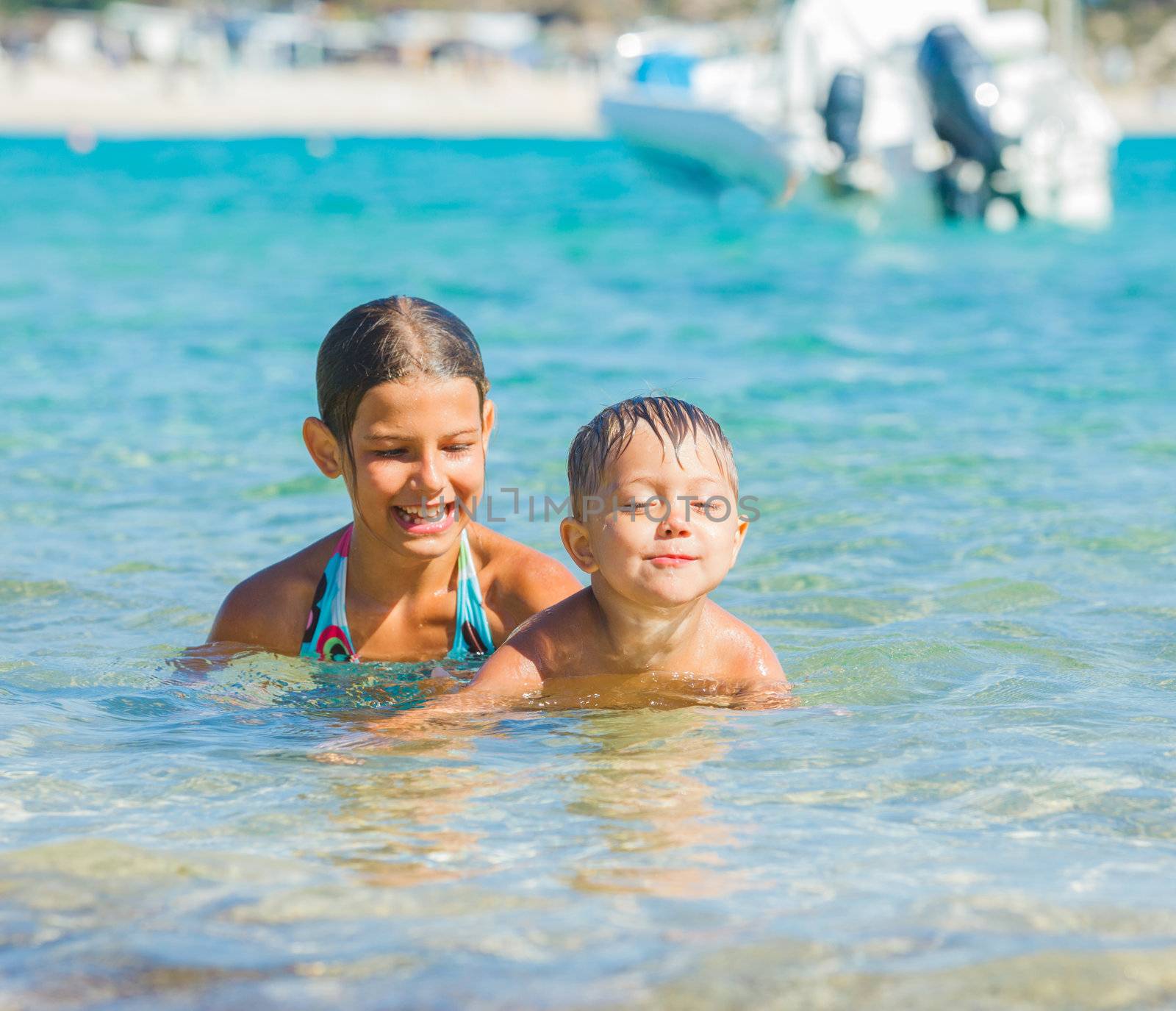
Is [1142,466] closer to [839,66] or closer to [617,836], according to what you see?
[617,836]

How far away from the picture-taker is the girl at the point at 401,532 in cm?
342

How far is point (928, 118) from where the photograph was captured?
17750 mm

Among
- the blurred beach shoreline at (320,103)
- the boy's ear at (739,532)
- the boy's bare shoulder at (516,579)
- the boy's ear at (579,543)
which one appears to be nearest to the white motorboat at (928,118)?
the boy's bare shoulder at (516,579)

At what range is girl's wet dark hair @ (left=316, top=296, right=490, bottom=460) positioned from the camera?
3406 mm

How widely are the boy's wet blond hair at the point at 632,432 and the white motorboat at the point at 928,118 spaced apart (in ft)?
47.1

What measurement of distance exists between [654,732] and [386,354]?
3.40 feet

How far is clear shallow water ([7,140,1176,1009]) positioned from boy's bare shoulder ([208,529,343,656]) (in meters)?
0.07

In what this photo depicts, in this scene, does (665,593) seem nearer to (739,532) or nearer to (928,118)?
(739,532)

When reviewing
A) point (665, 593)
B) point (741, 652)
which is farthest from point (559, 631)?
point (741, 652)

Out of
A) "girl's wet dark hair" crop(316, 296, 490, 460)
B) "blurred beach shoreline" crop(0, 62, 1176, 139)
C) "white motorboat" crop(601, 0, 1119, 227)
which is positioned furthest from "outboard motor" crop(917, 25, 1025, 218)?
"blurred beach shoreline" crop(0, 62, 1176, 139)

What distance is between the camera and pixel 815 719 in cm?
342

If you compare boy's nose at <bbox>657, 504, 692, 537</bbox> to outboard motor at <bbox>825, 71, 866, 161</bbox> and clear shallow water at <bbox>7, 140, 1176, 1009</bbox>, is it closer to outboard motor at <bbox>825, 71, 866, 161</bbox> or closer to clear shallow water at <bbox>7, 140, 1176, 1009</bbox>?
clear shallow water at <bbox>7, 140, 1176, 1009</bbox>

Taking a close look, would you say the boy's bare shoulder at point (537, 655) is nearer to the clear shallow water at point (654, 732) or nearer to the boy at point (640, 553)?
the boy at point (640, 553)

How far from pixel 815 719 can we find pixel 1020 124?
15732 millimetres
